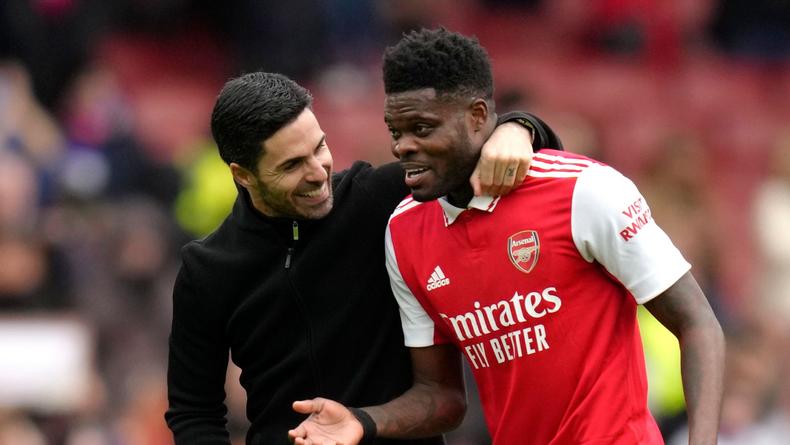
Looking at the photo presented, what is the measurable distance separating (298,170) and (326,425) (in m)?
0.77

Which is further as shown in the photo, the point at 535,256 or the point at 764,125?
the point at 764,125

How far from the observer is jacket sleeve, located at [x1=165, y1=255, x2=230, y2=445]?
459 centimetres

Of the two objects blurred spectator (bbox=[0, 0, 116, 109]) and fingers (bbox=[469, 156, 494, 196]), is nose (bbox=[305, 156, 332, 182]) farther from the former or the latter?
blurred spectator (bbox=[0, 0, 116, 109])

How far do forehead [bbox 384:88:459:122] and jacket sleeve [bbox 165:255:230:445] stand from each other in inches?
34.8

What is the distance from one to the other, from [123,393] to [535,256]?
15.5 ft

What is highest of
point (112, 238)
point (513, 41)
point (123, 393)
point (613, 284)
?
point (513, 41)

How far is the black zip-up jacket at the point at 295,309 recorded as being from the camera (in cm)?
454

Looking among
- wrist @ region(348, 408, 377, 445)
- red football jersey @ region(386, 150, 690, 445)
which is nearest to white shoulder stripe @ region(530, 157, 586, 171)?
red football jersey @ region(386, 150, 690, 445)

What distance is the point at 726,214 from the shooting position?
35.0 feet

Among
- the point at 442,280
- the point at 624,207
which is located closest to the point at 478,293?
the point at 442,280

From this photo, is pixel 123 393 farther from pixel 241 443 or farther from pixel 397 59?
pixel 397 59

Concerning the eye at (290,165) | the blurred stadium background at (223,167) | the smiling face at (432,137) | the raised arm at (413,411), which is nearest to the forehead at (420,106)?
the smiling face at (432,137)

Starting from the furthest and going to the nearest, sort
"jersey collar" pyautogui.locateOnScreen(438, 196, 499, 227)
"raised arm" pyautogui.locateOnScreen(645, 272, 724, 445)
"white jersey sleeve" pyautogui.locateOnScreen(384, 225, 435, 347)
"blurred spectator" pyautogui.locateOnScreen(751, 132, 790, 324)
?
"blurred spectator" pyautogui.locateOnScreen(751, 132, 790, 324) < "white jersey sleeve" pyautogui.locateOnScreen(384, 225, 435, 347) < "jersey collar" pyautogui.locateOnScreen(438, 196, 499, 227) < "raised arm" pyautogui.locateOnScreen(645, 272, 724, 445)

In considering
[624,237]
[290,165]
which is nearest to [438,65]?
[290,165]
